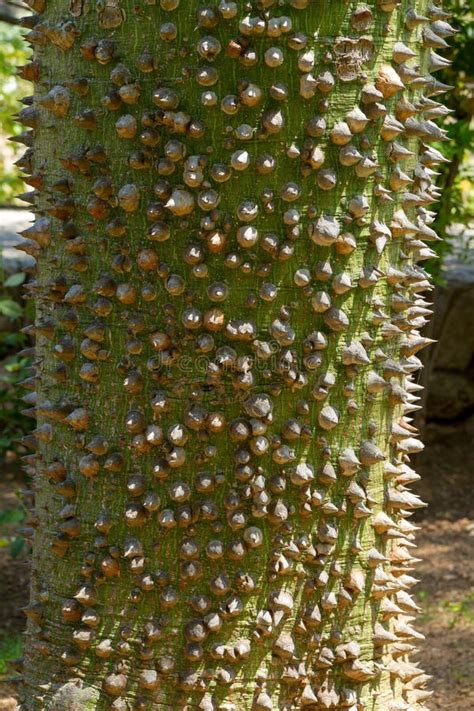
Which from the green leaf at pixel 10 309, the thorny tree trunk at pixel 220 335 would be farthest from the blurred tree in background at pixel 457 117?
the thorny tree trunk at pixel 220 335

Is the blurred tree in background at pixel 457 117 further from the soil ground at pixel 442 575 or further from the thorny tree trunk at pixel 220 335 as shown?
the thorny tree trunk at pixel 220 335

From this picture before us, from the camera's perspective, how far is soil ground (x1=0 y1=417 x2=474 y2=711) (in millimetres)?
3709

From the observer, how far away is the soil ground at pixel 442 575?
371 centimetres

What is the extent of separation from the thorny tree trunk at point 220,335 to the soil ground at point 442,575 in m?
0.53

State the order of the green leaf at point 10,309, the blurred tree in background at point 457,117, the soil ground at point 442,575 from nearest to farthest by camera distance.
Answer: the soil ground at point 442,575
the green leaf at point 10,309
the blurred tree in background at point 457,117

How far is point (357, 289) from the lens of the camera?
75.2 inches

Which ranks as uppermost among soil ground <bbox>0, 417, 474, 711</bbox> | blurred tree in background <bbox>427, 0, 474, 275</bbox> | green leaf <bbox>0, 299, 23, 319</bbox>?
blurred tree in background <bbox>427, 0, 474, 275</bbox>

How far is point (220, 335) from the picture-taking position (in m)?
1.83

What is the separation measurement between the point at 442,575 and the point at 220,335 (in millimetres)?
3570

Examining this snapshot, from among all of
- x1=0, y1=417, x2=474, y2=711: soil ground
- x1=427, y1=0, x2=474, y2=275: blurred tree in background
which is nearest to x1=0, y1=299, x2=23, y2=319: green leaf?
x1=0, y1=417, x2=474, y2=711: soil ground

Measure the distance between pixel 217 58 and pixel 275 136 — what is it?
0.57 ft

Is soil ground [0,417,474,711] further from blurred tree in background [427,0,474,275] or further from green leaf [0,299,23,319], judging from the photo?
blurred tree in background [427,0,474,275]

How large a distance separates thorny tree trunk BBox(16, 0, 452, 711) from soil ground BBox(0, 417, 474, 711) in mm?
525

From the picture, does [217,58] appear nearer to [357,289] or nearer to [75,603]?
[357,289]
